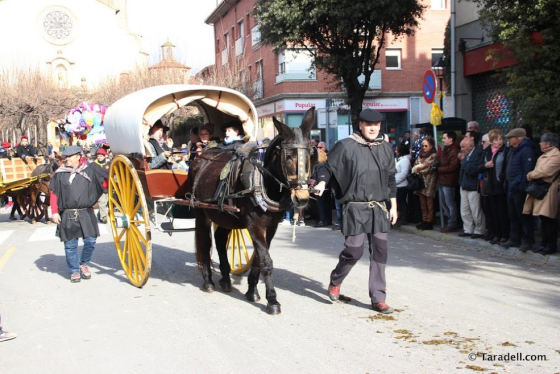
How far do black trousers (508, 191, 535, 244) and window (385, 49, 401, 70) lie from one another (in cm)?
2836

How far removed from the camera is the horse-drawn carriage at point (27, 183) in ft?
53.5

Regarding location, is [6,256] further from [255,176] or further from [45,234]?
[255,176]

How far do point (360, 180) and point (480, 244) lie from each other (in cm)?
494

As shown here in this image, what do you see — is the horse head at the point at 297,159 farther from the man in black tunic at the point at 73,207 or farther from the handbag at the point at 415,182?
the handbag at the point at 415,182

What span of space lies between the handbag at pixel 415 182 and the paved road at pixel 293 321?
265 centimetres

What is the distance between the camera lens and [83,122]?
17734 millimetres

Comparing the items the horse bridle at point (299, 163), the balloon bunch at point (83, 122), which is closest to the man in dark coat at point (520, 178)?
the horse bridle at point (299, 163)

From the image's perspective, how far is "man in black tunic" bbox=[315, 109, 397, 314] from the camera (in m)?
6.26

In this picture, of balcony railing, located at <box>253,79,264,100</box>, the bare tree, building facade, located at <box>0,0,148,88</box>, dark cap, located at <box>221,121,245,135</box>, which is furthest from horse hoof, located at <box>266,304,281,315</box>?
building facade, located at <box>0,0,148,88</box>

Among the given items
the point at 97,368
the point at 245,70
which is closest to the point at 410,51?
the point at 245,70

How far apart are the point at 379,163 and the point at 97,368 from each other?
3.21 meters

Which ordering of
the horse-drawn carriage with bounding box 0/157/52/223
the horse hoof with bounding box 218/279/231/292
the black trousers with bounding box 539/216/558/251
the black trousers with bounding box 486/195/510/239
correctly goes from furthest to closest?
the horse-drawn carriage with bounding box 0/157/52/223 < the black trousers with bounding box 486/195/510/239 < the black trousers with bounding box 539/216/558/251 < the horse hoof with bounding box 218/279/231/292

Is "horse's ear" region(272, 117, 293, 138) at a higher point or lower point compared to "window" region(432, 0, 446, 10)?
lower

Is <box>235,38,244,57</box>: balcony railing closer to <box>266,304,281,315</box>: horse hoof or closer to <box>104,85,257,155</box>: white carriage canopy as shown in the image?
<box>104,85,257,155</box>: white carriage canopy
